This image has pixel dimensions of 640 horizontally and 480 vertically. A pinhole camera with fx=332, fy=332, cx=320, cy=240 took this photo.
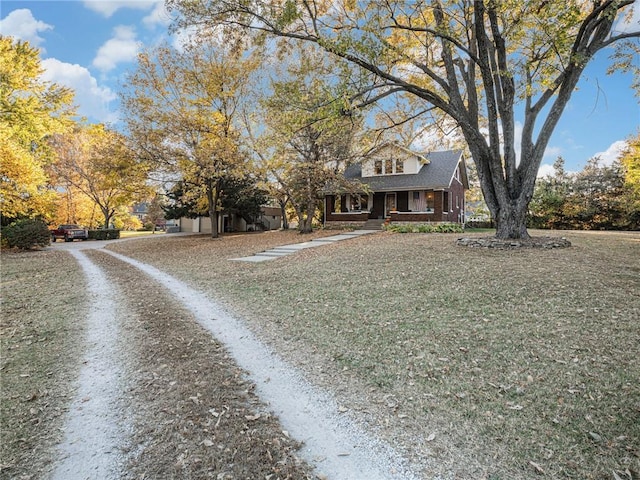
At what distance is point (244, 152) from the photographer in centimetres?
1911

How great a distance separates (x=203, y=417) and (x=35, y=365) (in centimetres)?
300

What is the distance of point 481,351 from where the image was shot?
4273mm

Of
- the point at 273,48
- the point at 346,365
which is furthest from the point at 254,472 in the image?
the point at 273,48

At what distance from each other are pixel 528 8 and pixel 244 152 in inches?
564

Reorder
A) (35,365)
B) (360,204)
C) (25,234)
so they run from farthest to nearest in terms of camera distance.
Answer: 1. (360,204)
2. (25,234)
3. (35,365)

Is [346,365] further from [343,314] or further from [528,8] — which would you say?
[528,8]

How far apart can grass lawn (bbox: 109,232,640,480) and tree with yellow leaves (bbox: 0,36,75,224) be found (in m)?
11.5

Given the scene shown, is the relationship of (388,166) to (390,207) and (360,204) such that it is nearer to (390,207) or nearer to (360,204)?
(390,207)

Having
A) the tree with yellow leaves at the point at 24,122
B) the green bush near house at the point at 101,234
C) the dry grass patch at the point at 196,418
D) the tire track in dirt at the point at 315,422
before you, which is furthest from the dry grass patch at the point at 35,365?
the green bush near house at the point at 101,234

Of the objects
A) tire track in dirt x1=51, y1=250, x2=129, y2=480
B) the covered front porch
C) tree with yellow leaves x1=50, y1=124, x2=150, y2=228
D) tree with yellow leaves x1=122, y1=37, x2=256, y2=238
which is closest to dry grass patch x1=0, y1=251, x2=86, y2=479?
tire track in dirt x1=51, y1=250, x2=129, y2=480

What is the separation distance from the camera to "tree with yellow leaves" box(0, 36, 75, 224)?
1406 cm

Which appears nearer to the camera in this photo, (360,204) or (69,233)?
Result: (360,204)

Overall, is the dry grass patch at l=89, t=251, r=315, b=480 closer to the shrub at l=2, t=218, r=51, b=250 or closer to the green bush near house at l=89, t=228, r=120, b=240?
the shrub at l=2, t=218, r=51, b=250

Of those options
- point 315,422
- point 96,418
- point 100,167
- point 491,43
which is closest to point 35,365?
point 96,418
